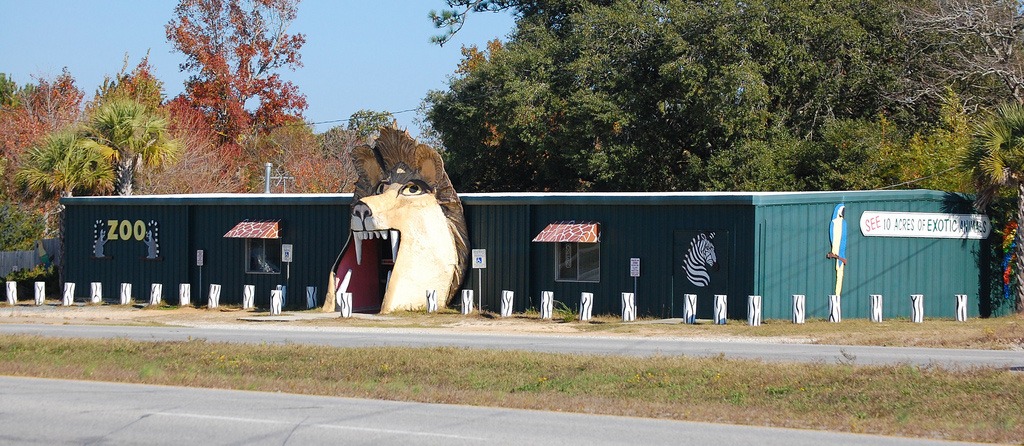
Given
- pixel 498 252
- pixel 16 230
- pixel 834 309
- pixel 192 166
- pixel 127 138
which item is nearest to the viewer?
pixel 834 309

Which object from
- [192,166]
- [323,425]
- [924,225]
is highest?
Result: [192,166]

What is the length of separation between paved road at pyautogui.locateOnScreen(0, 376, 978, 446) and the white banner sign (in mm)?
17835

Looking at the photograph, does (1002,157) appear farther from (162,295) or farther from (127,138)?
(127,138)

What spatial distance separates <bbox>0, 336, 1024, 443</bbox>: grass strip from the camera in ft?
39.6

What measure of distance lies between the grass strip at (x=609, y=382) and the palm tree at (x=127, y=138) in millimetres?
18390

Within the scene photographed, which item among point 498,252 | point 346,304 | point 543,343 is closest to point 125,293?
point 346,304

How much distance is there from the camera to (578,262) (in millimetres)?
28984

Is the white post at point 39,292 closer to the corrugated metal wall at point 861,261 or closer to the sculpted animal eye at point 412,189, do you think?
the sculpted animal eye at point 412,189

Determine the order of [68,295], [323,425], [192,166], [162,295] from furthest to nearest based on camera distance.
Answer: [192,166], [162,295], [68,295], [323,425]

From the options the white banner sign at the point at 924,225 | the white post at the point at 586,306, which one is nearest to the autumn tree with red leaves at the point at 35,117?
the white post at the point at 586,306

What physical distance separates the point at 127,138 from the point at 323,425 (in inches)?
1109

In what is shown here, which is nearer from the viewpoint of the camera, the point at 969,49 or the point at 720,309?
the point at 720,309

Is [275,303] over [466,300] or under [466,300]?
under

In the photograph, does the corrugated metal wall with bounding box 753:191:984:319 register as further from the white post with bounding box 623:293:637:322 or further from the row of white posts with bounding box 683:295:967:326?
the white post with bounding box 623:293:637:322
